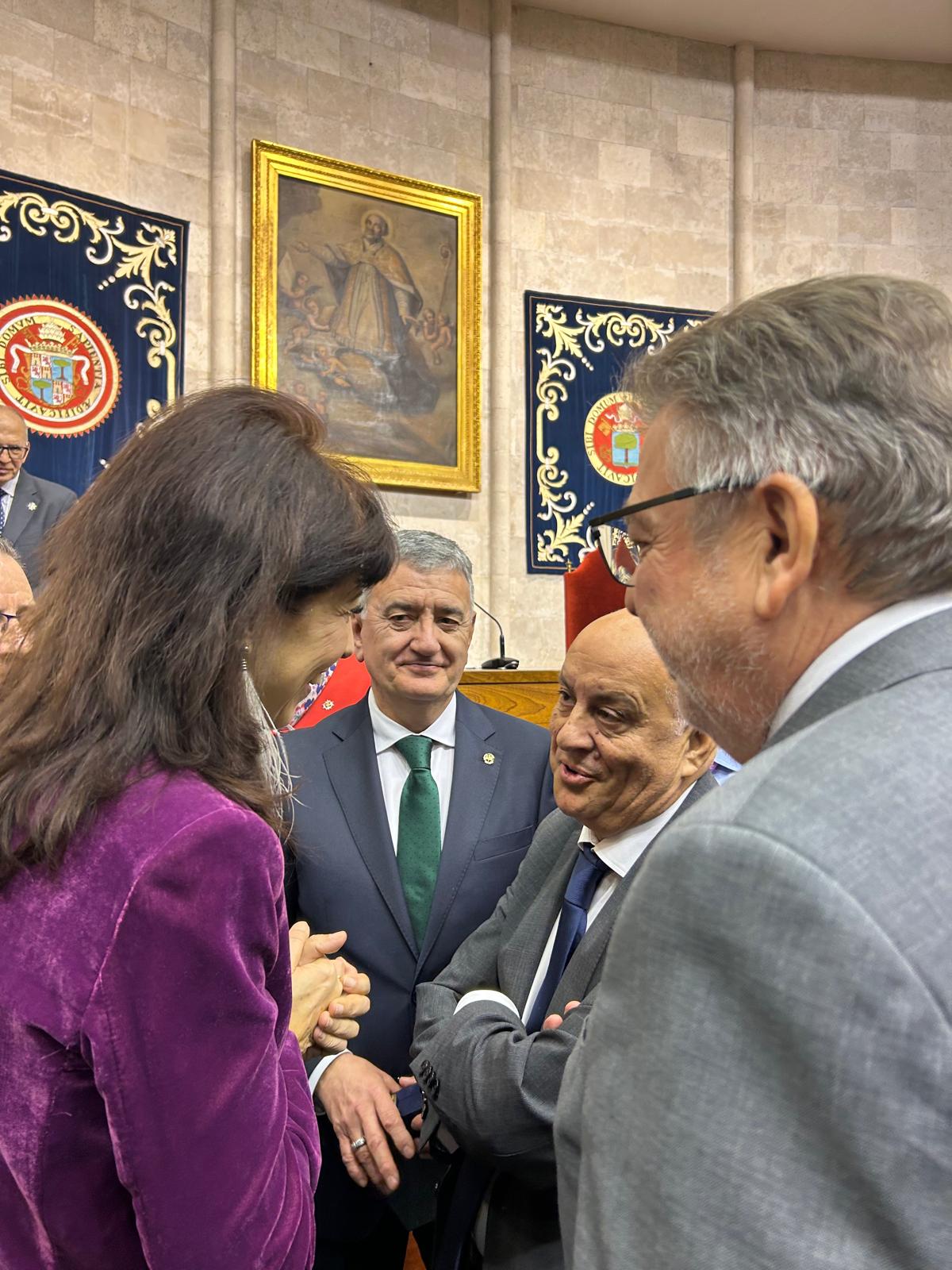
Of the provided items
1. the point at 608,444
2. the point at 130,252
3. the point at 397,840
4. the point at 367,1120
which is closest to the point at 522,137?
the point at 608,444

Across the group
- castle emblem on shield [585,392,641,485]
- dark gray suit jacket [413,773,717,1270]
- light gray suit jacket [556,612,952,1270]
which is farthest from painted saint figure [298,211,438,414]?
light gray suit jacket [556,612,952,1270]

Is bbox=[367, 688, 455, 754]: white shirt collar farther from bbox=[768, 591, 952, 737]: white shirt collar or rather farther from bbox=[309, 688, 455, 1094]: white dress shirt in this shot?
bbox=[768, 591, 952, 737]: white shirt collar

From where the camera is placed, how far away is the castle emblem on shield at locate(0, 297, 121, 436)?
22.4ft

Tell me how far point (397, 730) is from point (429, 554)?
55 cm

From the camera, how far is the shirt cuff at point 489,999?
1.84 metres

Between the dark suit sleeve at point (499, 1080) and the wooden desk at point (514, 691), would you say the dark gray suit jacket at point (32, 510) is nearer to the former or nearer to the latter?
the wooden desk at point (514, 691)

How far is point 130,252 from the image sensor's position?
7238 mm

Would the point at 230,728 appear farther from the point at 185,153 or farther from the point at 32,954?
the point at 185,153

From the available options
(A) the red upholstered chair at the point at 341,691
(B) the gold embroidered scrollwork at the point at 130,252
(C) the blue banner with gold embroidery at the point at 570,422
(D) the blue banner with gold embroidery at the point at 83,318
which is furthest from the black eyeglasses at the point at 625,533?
(C) the blue banner with gold embroidery at the point at 570,422

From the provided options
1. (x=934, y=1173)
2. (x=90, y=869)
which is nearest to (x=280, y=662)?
(x=90, y=869)

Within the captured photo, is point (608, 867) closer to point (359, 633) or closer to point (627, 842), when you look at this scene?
point (627, 842)

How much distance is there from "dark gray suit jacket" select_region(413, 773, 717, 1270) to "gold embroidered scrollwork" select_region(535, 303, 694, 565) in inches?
271

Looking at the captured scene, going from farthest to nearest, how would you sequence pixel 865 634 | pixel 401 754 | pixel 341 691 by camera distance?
pixel 341 691, pixel 401 754, pixel 865 634

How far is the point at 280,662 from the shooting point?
1.35m
